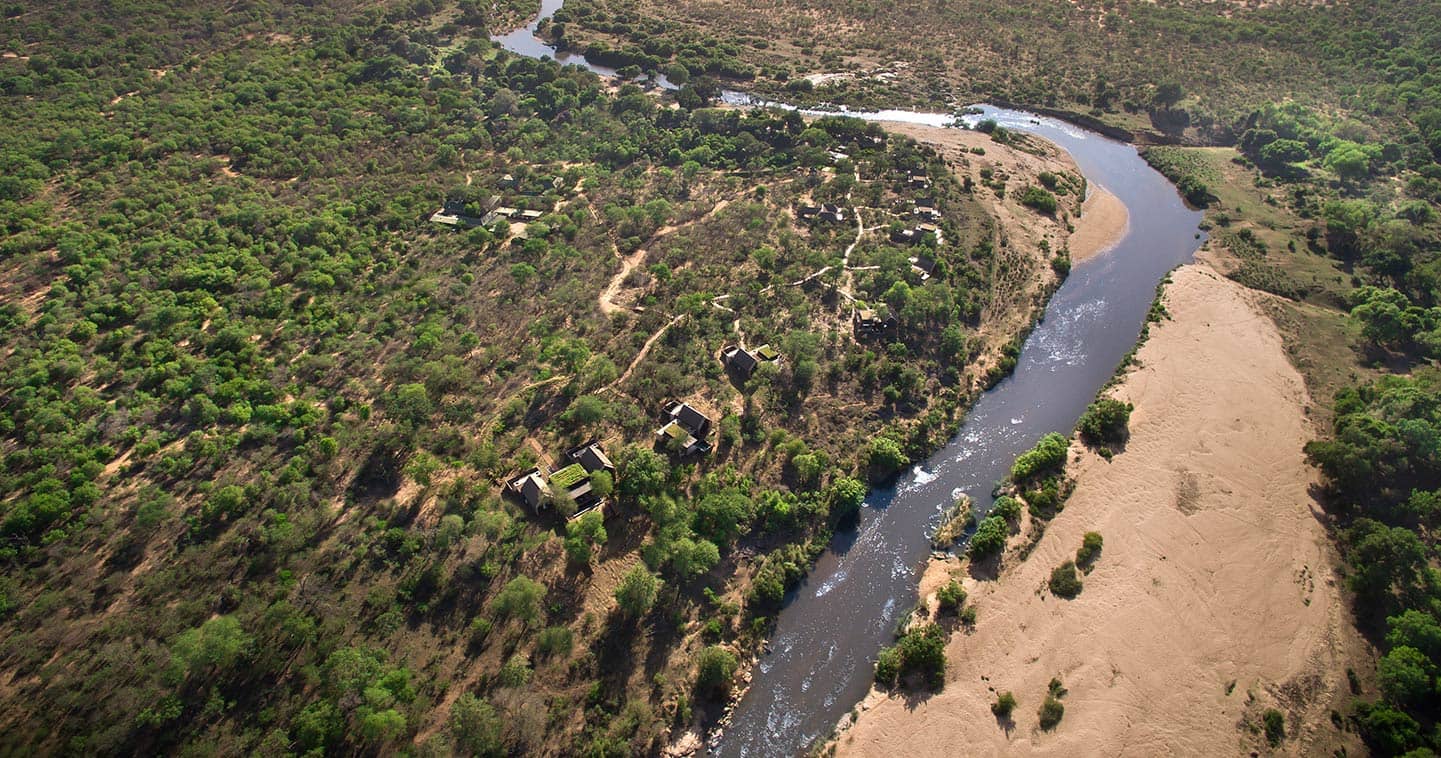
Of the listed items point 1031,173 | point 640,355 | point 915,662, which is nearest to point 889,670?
point 915,662

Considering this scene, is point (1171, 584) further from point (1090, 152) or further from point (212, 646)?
point (1090, 152)

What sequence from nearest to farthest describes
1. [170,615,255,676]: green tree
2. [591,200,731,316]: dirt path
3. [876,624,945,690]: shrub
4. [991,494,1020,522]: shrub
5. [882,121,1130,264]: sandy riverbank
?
[170,615,255,676]: green tree < [876,624,945,690]: shrub < [991,494,1020,522]: shrub < [591,200,731,316]: dirt path < [882,121,1130,264]: sandy riverbank

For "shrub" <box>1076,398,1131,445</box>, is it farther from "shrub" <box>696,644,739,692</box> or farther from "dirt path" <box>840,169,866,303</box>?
"shrub" <box>696,644,739,692</box>

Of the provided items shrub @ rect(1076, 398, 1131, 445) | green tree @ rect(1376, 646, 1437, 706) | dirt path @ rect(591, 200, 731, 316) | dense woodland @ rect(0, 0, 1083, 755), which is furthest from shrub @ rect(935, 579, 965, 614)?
dirt path @ rect(591, 200, 731, 316)

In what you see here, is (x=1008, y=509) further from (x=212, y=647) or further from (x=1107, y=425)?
(x=212, y=647)

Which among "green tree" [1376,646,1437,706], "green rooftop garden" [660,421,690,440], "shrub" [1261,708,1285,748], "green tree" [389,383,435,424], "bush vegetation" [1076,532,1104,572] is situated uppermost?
"green tree" [389,383,435,424]
